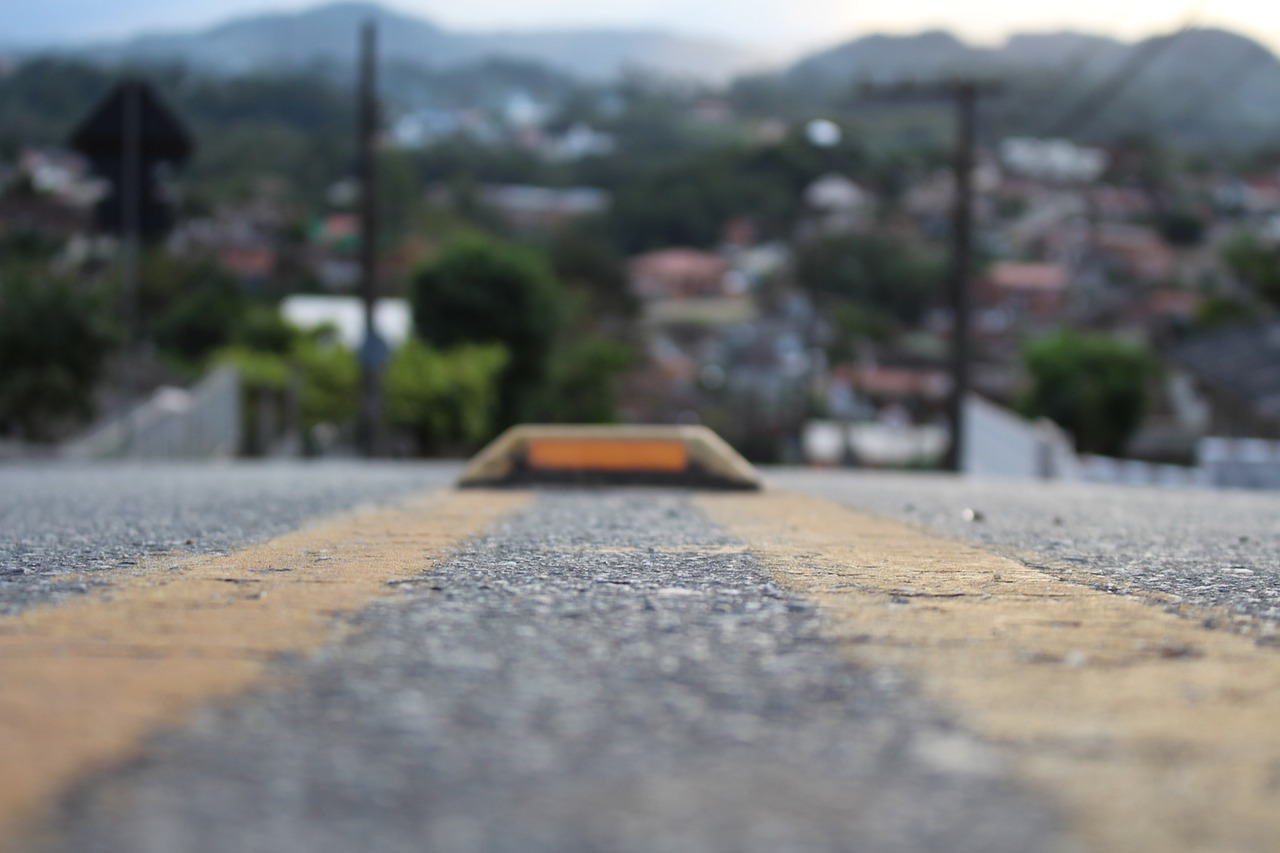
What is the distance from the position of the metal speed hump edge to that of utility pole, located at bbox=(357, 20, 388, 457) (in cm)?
1637

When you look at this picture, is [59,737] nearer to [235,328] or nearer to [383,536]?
[383,536]

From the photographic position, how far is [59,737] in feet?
8.02

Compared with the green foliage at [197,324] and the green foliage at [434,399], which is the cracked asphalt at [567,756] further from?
the green foliage at [197,324]

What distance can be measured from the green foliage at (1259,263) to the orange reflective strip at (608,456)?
1816 inches

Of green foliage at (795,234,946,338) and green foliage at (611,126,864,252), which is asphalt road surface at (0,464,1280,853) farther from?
green foliage at (611,126,864,252)

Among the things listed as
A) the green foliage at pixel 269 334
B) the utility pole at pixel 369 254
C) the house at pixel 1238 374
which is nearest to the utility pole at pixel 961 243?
the house at pixel 1238 374

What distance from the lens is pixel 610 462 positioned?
10.3 metres

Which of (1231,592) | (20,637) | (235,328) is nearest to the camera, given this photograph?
(20,637)

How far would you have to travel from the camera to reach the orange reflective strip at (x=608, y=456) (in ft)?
33.7

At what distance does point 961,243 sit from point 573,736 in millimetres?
25093

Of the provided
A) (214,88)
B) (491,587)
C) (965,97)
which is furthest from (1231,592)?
(214,88)

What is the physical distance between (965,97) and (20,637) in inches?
1006

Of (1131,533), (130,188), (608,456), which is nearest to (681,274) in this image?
(130,188)

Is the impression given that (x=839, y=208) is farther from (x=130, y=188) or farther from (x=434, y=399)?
(x=130, y=188)
